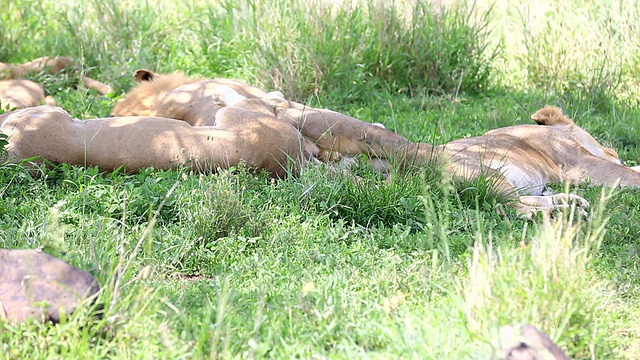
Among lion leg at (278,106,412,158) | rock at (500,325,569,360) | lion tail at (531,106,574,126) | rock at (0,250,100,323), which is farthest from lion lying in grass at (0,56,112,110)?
rock at (500,325,569,360)

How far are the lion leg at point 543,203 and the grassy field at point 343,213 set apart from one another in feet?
0.39

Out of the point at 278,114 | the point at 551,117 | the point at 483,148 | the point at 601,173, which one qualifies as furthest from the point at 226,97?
the point at 601,173

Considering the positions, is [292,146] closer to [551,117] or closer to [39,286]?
[551,117]

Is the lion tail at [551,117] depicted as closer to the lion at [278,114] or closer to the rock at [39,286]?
the lion at [278,114]

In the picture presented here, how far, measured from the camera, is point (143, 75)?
25.8ft

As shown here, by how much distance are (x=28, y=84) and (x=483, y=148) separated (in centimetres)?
436

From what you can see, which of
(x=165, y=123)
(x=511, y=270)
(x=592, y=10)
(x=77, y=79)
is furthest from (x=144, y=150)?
(x=592, y=10)

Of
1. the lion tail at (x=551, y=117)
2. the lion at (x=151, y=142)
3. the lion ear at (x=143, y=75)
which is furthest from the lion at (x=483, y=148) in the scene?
the lion ear at (x=143, y=75)

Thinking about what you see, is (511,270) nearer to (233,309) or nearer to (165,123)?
(233,309)

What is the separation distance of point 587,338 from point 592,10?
23.6 feet

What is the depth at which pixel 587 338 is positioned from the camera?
10.4ft

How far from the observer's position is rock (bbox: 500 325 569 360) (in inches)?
110

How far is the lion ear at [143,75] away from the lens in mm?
7766

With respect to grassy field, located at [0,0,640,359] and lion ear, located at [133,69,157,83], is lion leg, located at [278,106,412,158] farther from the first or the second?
lion ear, located at [133,69,157,83]
